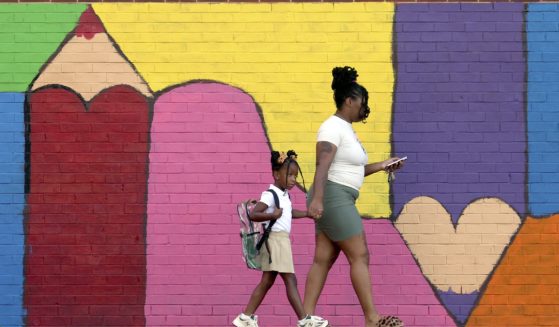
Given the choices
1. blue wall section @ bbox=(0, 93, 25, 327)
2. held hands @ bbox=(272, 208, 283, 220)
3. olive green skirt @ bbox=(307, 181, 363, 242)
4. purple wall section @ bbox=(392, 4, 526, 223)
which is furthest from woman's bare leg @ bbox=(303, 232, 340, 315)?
blue wall section @ bbox=(0, 93, 25, 327)

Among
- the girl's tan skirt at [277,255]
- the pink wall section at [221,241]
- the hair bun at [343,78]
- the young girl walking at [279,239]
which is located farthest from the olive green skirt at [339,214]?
the pink wall section at [221,241]

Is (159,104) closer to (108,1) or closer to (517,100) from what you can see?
(108,1)

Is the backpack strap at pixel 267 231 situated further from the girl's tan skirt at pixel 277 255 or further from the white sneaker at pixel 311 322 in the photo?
the white sneaker at pixel 311 322

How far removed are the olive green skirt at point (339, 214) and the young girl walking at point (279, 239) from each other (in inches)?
13.2

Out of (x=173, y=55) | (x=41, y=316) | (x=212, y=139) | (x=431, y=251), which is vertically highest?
(x=173, y=55)

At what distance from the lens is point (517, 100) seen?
8477mm

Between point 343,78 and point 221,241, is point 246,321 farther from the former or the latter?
point 343,78

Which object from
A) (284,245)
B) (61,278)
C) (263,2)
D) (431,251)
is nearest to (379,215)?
(431,251)

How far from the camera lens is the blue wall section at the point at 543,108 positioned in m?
8.42

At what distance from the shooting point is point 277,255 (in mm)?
7559

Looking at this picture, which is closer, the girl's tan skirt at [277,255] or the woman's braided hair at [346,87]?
the woman's braided hair at [346,87]

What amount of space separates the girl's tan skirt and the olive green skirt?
478 millimetres

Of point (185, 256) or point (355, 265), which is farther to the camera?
point (185, 256)

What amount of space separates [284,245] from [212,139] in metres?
1.29
